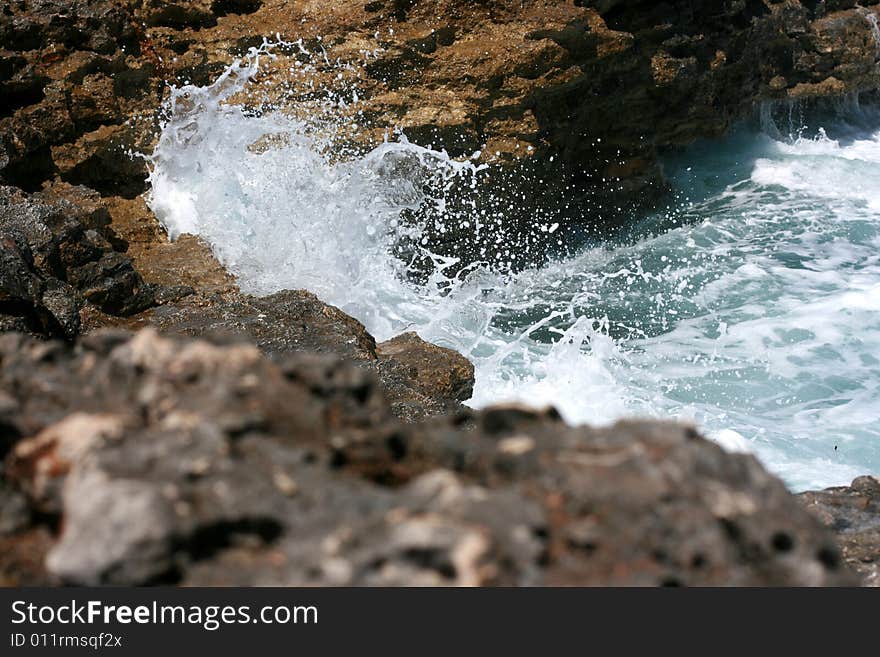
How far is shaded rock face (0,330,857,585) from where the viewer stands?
112 cm

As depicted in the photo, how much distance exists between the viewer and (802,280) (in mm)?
8281

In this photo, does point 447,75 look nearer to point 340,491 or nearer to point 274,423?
point 274,423

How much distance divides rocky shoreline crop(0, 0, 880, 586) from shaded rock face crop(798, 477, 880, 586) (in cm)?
1

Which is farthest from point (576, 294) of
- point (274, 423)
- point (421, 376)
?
point (274, 423)

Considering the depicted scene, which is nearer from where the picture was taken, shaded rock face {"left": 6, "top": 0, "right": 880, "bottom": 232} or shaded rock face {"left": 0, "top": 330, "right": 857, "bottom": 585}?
shaded rock face {"left": 0, "top": 330, "right": 857, "bottom": 585}

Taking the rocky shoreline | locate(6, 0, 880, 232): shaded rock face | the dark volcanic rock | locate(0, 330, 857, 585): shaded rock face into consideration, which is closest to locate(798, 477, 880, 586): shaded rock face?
the rocky shoreline

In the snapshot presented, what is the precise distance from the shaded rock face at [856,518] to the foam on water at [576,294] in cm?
207

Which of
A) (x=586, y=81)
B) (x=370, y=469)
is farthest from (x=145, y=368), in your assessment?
(x=586, y=81)

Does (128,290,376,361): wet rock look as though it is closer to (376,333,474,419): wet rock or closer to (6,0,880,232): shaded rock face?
(376,333,474,419): wet rock

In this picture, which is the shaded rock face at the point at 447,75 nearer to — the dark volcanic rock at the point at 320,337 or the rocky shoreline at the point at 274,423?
the rocky shoreline at the point at 274,423

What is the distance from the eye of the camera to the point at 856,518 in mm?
3119

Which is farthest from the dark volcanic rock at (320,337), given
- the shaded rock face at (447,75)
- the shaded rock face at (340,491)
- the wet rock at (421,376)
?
the shaded rock face at (340,491)

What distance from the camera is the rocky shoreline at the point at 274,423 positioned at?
3.71 feet

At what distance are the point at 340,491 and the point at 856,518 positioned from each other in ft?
8.28
